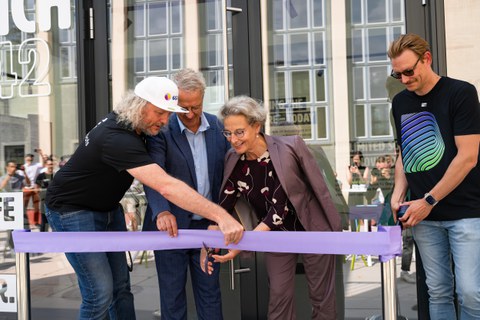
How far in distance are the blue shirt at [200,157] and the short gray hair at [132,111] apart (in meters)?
0.36

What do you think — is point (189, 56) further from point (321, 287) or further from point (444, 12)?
point (321, 287)

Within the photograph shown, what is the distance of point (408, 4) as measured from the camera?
12.6ft

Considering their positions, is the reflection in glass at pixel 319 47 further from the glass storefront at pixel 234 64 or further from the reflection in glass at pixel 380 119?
the reflection in glass at pixel 380 119

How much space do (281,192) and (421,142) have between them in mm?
769

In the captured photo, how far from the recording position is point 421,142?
297cm

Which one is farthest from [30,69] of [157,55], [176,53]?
[176,53]

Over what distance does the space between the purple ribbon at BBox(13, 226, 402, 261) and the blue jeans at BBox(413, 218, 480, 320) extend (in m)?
0.54

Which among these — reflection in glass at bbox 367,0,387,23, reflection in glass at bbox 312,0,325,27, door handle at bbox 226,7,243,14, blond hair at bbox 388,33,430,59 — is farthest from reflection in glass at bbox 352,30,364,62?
blond hair at bbox 388,33,430,59

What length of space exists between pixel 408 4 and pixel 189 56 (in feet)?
5.12

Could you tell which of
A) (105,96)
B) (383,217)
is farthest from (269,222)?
(105,96)

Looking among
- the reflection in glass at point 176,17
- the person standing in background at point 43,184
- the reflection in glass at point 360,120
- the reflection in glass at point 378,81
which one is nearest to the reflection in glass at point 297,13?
the reflection in glass at point 378,81

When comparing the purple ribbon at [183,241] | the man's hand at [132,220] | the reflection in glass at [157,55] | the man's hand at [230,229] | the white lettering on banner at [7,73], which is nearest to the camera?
the purple ribbon at [183,241]

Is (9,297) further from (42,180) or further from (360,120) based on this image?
(360,120)

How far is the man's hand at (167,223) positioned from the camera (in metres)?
2.85
